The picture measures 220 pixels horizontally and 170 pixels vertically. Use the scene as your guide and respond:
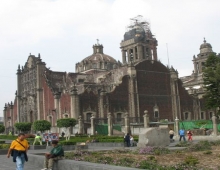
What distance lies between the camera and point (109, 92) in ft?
168

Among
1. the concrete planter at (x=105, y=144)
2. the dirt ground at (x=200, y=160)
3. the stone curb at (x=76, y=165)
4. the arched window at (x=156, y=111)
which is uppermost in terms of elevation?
the arched window at (x=156, y=111)

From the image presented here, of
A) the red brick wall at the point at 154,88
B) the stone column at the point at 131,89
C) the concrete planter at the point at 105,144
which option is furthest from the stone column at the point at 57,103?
the concrete planter at the point at 105,144

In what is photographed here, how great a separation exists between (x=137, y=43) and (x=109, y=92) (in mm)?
18196

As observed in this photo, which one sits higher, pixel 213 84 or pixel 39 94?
pixel 39 94

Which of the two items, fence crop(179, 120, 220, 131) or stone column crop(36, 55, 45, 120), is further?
stone column crop(36, 55, 45, 120)

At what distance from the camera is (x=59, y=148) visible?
11.5 m

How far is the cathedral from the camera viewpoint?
50031 mm

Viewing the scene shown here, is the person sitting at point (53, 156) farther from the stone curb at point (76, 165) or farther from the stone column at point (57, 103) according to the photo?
the stone column at point (57, 103)

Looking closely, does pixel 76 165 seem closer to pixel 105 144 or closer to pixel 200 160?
pixel 200 160

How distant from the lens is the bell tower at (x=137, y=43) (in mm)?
66188

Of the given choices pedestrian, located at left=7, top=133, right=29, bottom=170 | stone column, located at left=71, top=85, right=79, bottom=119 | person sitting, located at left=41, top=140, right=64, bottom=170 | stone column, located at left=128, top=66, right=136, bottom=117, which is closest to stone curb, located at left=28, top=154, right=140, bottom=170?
person sitting, located at left=41, top=140, right=64, bottom=170

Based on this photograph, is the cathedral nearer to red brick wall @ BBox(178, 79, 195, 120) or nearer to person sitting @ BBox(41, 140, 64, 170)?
red brick wall @ BBox(178, 79, 195, 120)

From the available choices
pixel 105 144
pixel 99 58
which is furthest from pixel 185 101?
pixel 105 144

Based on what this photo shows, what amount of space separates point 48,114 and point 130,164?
4583 centimetres
